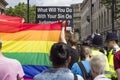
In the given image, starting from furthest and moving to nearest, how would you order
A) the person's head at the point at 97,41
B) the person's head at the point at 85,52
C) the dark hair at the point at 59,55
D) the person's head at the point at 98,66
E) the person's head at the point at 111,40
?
1. the person's head at the point at 111,40
2. the person's head at the point at 97,41
3. the person's head at the point at 85,52
4. the person's head at the point at 98,66
5. the dark hair at the point at 59,55

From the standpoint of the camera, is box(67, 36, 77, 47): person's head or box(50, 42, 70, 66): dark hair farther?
box(67, 36, 77, 47): person's head

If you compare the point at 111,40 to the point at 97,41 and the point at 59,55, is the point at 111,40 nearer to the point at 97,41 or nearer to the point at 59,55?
the point at 97,41

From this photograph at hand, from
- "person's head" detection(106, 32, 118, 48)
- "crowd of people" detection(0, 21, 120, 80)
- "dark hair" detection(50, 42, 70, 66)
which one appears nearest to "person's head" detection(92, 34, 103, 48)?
"crowd of people" detection(0, 21, 120, 80)

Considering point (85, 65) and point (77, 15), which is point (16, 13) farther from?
point (77, 15)

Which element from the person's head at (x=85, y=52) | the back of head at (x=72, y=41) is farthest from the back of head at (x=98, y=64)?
the back of head at (x=72, y=41)

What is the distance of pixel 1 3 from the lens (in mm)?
101688

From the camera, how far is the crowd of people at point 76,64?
4.67 meters

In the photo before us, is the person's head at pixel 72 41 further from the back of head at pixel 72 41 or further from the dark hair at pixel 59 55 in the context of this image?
the dark hair at pixel 59 55

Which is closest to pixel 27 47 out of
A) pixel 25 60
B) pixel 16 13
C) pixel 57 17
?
pixel 25 60

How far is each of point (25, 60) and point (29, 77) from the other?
0.33 meters

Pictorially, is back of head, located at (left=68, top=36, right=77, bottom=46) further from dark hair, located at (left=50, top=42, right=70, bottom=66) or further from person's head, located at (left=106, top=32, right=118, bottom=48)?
dark hair, located at (left=50, top=42, right=70, bottom=66)

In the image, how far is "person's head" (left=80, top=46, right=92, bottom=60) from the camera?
6.78 metres

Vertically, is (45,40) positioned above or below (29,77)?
above

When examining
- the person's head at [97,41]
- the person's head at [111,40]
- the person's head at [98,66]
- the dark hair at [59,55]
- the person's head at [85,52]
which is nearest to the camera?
the dark hair at [59,55]
